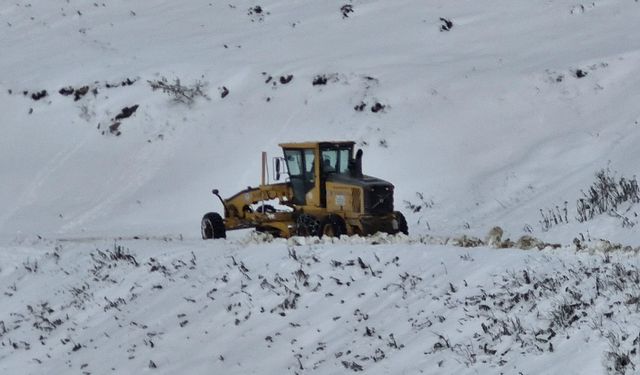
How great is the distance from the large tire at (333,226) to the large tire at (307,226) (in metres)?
0.10

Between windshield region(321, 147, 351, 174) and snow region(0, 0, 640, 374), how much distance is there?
213 cm

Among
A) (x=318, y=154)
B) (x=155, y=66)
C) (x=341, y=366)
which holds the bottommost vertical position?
(x=341, y=366)

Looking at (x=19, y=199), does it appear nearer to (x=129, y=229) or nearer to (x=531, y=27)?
(x=129, y=229)

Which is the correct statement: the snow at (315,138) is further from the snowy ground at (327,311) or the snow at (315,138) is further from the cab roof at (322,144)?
the cab roof at (322,144)

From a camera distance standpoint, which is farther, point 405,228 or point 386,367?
point 405,228

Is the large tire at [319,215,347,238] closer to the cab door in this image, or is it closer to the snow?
the cab door

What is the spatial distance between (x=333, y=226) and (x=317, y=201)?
1.05 m

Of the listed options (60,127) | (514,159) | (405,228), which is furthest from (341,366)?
(60,127)

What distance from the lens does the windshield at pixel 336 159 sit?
1858 centimetres

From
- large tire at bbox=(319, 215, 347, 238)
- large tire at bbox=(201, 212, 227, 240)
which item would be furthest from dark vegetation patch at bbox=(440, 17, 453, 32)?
large tire at bbox=(319, 215, 347, 238)

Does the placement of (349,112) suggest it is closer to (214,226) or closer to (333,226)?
(214,226)

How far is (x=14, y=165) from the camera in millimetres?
30109

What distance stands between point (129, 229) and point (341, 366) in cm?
1548

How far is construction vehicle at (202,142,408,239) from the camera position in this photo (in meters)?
17.5
